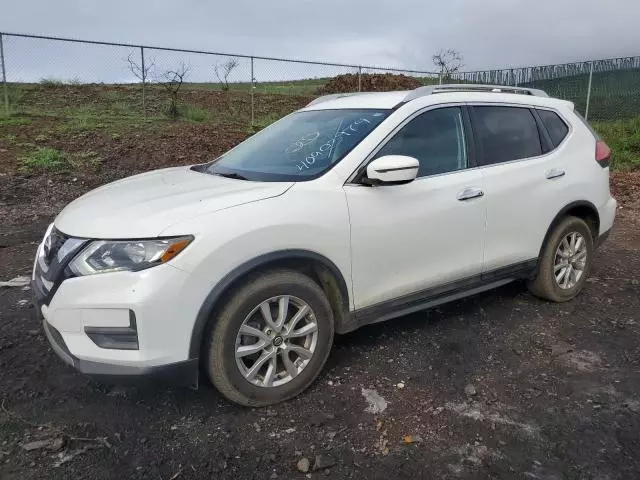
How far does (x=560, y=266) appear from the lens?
4621 mm

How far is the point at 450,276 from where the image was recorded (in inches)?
149

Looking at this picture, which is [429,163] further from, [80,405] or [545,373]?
[80,405]

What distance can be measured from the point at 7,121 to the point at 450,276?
10356 millimetres

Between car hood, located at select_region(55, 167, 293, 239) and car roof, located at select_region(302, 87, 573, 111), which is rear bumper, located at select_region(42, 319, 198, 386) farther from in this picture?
car roof, located at select_region(302, 87, 573, 111)

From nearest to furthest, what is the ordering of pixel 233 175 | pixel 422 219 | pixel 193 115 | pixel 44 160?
pixel 422 219
pixel 233 175
pixel 44 160
pixel 193 115

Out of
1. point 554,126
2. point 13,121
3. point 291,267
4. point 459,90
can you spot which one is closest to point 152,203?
point 291,267

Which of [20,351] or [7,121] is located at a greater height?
[7,121]

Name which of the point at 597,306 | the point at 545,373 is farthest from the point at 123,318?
the point at 597,306

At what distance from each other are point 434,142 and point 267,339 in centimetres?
176

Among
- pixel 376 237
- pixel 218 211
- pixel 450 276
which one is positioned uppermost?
pixel 218 211

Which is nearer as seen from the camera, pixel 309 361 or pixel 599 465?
pixel 599 465

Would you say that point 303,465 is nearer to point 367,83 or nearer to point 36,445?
point 36,445

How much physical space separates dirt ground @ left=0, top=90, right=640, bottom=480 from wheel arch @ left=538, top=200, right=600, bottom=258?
0.68m

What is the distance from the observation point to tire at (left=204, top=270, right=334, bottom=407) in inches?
112
